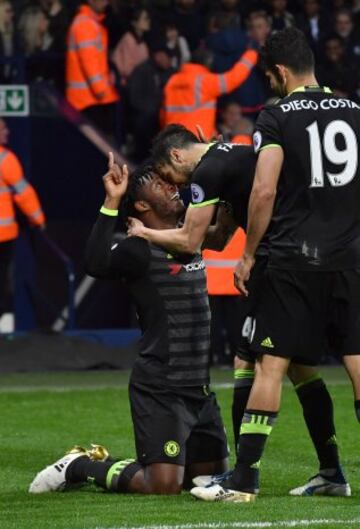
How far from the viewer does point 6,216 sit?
643 inches

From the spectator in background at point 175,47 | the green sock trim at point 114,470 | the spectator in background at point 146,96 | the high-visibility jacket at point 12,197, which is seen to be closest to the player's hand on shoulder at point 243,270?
the green sock trim at point 114,470

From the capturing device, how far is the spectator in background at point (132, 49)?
17.2 m

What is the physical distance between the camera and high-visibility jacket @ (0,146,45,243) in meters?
16.1

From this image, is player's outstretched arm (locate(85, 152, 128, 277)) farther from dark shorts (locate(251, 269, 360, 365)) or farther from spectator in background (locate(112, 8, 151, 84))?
spectator in background (locate(112, 8, 151, 84))

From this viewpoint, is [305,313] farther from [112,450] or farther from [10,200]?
[10,200]

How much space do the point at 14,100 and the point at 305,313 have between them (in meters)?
9.52

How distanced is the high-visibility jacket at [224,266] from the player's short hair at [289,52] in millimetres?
8125

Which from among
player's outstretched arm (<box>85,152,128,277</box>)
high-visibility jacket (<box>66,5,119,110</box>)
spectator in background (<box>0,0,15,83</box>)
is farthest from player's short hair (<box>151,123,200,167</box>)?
spectator in background (<box>0,0,15,83</box>)

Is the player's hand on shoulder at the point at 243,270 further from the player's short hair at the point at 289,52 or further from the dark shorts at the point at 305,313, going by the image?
the player's short hair at the point at 289,52

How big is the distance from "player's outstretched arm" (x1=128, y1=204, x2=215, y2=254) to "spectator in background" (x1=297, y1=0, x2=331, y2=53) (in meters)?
11.3

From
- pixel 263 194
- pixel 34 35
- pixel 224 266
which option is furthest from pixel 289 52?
pixel 34 35

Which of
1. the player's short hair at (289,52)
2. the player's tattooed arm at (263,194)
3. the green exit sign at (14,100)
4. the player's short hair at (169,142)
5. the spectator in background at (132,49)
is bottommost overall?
the player's tattooed arm at (263,194)

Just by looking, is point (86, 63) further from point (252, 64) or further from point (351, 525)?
point (351, 525)

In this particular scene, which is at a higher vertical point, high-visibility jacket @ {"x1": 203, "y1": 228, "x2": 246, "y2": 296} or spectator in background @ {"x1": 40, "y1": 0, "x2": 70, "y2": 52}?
spectator in background @ {"x1": 40, "y1": 0, "x2": 70, "y2": 52}
